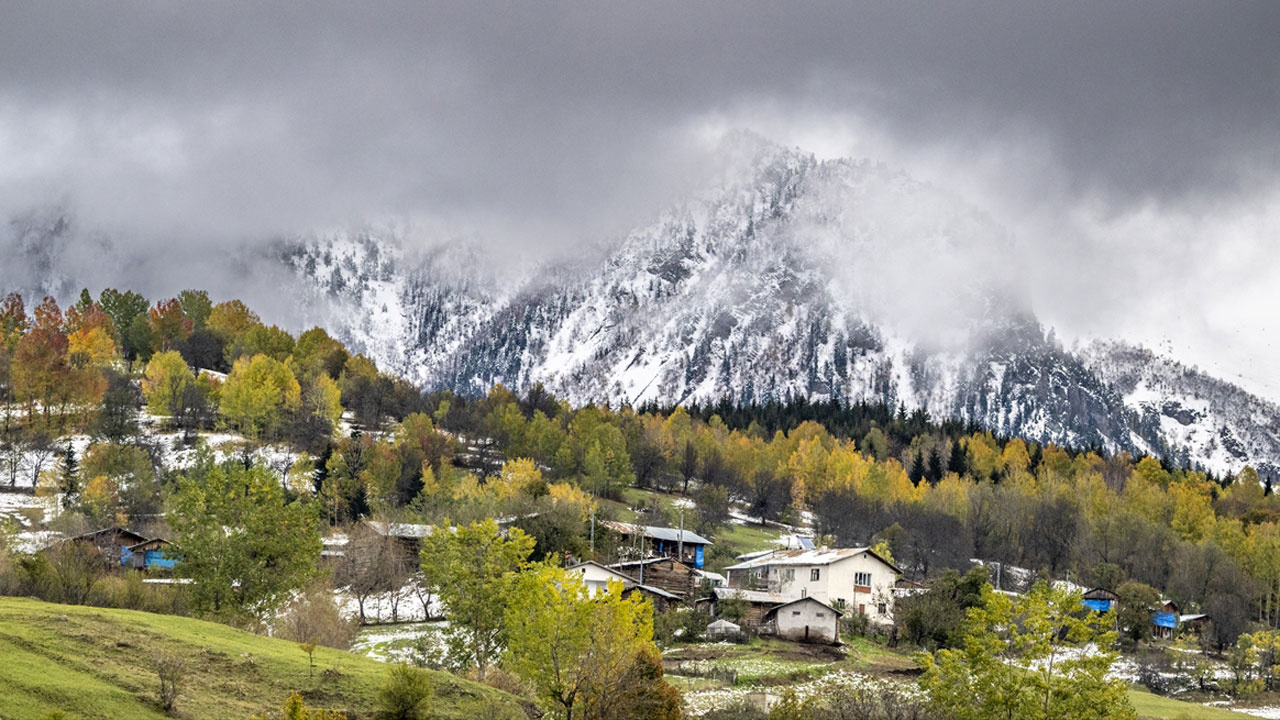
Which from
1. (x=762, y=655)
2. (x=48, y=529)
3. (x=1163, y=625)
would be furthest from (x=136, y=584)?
(x=1163, y=625)

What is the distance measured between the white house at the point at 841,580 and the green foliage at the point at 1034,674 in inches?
1957

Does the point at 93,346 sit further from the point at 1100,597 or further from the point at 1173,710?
the point at 1173,710

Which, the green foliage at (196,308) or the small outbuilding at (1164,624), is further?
the green foliage at (196,308)

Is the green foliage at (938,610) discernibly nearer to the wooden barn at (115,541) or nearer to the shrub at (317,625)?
the shrub at (317,625)

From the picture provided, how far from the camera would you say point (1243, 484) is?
16562 centimetres

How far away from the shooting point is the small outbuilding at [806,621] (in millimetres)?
70438

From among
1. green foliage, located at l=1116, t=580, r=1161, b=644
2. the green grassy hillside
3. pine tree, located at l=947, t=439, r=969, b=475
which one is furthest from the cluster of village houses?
pine tree, located at l=947, t=439, r=969, b=475

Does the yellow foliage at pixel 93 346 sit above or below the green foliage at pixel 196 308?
below

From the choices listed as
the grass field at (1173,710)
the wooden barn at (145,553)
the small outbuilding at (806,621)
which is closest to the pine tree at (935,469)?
the small outbuilding at (806,621)

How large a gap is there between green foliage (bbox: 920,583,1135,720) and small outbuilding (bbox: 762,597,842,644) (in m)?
39.9

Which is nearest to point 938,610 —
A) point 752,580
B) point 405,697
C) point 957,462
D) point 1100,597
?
point 752,580

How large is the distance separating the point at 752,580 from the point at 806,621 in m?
15.6

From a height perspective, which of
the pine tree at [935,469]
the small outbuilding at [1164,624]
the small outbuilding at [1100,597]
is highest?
the pine tree at [935,469]

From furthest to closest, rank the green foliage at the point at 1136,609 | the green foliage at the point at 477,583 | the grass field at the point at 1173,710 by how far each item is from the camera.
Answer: the green foliage at the point at 1136,609
the green foliage at the point at 477,583
the grass field at the point at 1173,710
